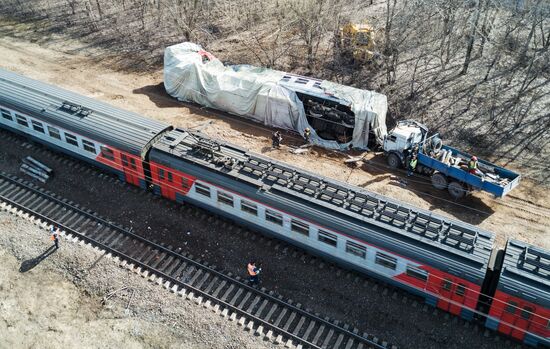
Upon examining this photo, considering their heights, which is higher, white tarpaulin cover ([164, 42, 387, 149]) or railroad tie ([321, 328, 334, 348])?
white tarpaulin cover ([164, 42, 387, 149])

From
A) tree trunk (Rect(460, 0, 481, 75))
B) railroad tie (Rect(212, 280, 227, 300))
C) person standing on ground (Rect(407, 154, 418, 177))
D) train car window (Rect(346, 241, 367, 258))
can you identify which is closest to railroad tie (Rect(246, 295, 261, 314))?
railroad tie (Rect(212, 280, 227, 300))

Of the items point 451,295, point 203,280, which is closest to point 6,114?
point 203,280

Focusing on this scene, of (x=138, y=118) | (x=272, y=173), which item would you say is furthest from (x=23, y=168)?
(x=272, y=173)

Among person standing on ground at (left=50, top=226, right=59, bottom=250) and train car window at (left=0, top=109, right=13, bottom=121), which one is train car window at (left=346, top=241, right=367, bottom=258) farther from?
train car window at (left=0, top=109, right=13, bottom=121)

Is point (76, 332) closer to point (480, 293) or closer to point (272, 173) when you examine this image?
point (272, 173)

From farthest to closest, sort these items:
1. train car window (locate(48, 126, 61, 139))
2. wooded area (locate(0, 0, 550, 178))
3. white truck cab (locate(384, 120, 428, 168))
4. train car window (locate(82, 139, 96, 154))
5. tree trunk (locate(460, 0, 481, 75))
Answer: tree trunk (locate(460, 0, 481, 75)) < wooded area (locate(0, 0, 550, 178)) < white truck cab (locate(384, 120, 428, 168)) < train car window (locate(48, 126, 61, 139)) < train car window (locate(82, 139, 96, 154))

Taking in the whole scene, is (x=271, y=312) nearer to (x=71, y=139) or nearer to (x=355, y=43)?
(x=71, y=139)

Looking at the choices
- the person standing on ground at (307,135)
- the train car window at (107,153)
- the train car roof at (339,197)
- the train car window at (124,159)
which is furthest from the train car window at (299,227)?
the person standing on ground at (307,135)

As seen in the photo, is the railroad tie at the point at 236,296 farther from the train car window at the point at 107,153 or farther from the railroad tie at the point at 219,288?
the train car window at the point at 107,153
